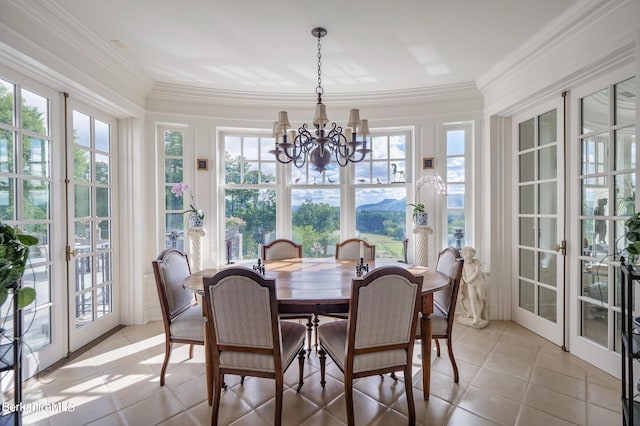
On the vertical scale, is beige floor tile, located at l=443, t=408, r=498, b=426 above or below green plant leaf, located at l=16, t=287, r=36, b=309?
below

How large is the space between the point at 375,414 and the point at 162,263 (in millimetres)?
1738

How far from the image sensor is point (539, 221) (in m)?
3.07

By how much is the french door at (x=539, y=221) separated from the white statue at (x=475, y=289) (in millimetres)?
391

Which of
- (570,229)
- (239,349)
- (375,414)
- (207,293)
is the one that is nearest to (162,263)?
(207,293)

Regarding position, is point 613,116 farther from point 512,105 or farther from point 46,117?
point 46,117

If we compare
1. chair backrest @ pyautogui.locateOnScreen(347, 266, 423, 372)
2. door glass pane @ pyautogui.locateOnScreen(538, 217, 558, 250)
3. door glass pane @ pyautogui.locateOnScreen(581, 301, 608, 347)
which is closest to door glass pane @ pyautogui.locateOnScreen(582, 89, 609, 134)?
door glass pane @ pyautogui.locateOnScreen(538, 217, 558, 250)

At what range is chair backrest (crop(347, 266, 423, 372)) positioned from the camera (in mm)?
1686

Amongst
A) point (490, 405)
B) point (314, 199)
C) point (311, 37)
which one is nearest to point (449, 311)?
point (490, 405)

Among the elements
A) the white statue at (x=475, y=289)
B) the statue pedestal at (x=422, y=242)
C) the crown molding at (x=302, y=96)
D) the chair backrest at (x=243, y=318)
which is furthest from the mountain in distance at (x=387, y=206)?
the chair backrest at (x=243, y=318)

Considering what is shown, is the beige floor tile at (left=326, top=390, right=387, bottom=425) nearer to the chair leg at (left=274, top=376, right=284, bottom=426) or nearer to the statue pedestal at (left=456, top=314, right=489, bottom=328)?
the chair leg at (left=274, top=376, right=284, bottom=426)

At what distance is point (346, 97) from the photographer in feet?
12.1

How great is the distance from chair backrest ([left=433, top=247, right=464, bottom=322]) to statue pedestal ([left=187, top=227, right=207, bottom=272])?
2.51m

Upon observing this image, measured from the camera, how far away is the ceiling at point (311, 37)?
2.14 metres

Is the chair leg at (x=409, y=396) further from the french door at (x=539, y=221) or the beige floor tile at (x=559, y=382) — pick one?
the french door at (x=539, y=221)
